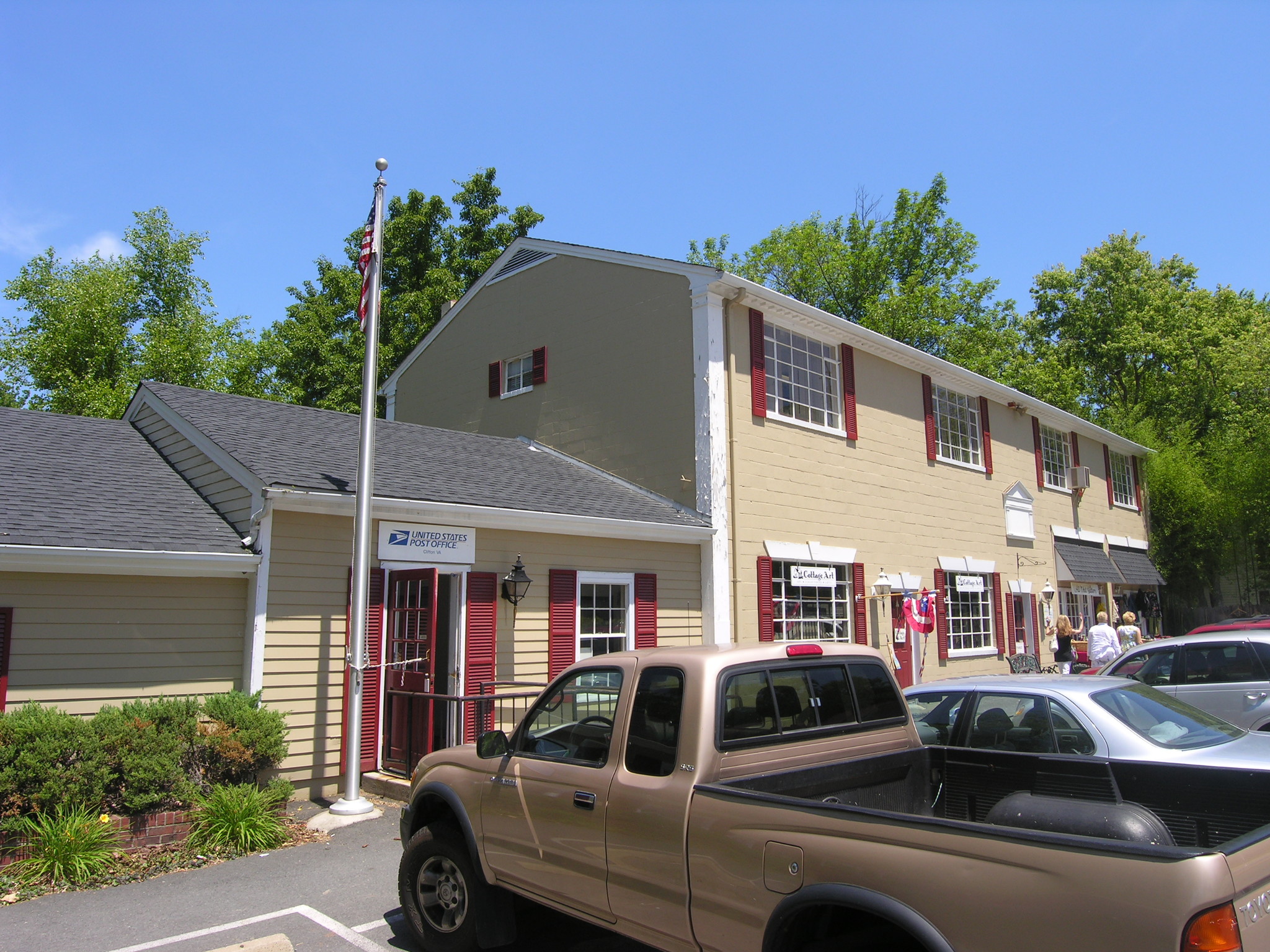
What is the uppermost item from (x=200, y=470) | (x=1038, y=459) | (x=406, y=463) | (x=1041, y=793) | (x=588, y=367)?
(x=588, y=367)

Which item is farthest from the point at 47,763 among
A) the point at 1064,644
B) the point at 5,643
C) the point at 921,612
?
the point at 1064,644

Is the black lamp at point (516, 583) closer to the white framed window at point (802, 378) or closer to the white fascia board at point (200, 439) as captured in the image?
the white fascia board at point (200, 439)

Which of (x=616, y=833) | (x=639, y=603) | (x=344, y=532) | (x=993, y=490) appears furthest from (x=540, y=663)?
(x=993, y=490)

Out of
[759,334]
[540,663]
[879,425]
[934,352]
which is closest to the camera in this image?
[540,663]

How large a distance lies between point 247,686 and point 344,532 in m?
1.79

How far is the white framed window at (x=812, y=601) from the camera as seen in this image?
13.9m

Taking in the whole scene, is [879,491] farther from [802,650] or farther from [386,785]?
[802,650]

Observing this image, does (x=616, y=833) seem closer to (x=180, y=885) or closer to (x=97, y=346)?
(x=180, y=885)

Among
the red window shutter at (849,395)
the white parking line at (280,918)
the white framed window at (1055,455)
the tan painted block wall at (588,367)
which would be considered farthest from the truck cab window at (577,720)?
the white framed window at (1055,455)

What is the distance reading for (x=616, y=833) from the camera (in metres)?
4.00

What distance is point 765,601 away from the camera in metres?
13.4

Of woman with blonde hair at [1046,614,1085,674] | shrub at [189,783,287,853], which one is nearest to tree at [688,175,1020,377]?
woman with blonde hair at [1046,614,1085,674]

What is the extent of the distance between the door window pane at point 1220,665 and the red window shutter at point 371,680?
29.3 ft

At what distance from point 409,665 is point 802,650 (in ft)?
20.5
